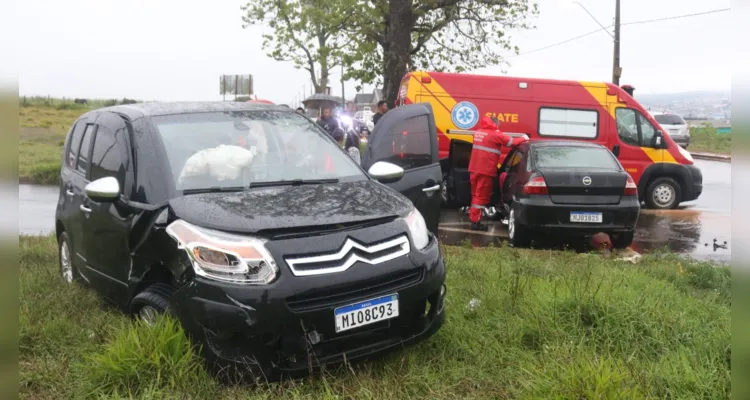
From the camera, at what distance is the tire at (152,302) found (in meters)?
3.60

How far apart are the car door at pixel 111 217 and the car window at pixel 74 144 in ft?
1.84

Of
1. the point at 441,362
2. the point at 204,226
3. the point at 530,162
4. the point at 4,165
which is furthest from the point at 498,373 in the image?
the point at 530,162

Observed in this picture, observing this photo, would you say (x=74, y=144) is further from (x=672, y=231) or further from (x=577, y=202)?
(x=672, y=231)

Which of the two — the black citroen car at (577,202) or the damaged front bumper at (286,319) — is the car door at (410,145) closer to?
the black citroen car at (577,202)

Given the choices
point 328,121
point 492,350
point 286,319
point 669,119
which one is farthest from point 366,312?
point 669,119

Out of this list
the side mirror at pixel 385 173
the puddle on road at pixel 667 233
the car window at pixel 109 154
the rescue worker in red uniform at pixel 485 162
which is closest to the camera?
the car window at pixel 109 154

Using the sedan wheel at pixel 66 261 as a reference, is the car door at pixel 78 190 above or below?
above

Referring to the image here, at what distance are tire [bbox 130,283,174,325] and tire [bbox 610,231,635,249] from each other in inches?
248

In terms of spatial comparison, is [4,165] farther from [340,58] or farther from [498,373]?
[340,58]

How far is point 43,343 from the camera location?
4.07 metres

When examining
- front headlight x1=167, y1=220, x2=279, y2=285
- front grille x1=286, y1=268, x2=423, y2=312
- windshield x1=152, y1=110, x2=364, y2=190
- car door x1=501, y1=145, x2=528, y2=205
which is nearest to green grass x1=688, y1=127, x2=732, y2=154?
car door x1=501, y1=145, x2=528, y2=205

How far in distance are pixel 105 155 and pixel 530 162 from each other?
563cm

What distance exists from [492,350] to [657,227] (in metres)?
7.69

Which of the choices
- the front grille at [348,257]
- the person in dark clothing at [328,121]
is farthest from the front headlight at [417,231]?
the person in dark clothing at [328,121]
